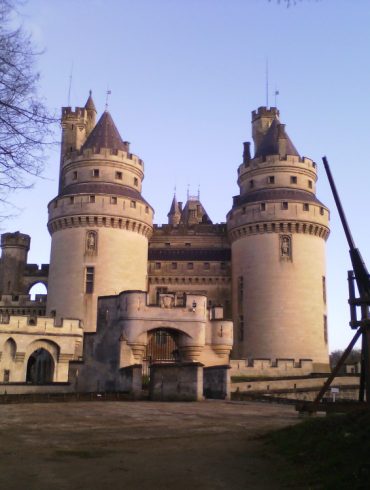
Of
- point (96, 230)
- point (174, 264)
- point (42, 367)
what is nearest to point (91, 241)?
point (96, 230)

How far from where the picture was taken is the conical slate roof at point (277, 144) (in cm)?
4816

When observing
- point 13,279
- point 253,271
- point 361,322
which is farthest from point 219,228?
point 361,322

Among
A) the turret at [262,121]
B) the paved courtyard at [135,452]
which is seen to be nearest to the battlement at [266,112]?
the turret at [262,121]

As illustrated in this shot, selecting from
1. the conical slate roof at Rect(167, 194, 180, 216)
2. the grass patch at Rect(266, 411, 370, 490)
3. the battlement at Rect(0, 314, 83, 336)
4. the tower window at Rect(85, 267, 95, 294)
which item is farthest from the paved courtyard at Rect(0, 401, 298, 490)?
the conical slate roof at Rect(167, 194, 180, 216)

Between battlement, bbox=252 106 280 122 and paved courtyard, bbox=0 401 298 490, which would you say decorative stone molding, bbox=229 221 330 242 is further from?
paved courtyard, bbox=0 401 298 490

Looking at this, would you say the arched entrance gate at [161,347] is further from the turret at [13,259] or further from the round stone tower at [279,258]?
the turret at [13,259]

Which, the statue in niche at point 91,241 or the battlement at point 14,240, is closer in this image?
the statue in niche at point 91,241

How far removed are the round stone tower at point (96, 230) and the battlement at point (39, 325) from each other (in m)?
2.81

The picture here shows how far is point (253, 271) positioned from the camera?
4544cm

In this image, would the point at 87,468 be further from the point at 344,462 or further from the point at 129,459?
the point at 344,462

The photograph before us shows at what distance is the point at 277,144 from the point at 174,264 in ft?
43.7

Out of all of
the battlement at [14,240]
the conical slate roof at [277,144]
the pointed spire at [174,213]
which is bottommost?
the battlement at [14,240]

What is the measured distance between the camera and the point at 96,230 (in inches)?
1757

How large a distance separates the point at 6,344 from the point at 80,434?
2875cm
